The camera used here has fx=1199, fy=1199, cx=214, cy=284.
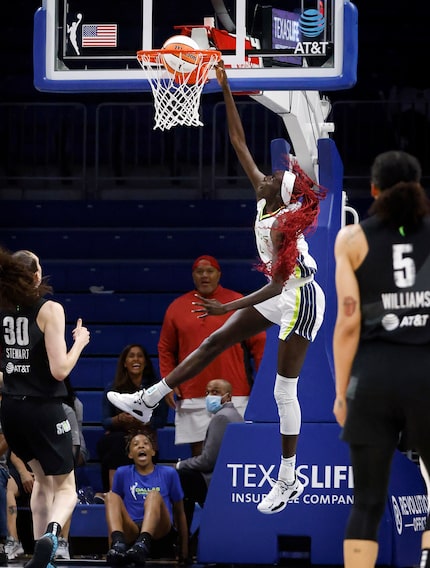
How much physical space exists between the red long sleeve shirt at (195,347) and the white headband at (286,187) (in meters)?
2.90

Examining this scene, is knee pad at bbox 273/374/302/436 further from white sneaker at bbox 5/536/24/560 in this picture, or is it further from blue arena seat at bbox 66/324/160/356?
blue arena seat at bbox 66/324/160/356

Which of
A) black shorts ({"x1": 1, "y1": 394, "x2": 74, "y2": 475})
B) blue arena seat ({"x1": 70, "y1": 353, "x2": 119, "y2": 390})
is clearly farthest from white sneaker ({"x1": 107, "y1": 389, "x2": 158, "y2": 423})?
blue arena seat ({"x1": 70, "y1": 353, "x2": 119, "y2": 390})

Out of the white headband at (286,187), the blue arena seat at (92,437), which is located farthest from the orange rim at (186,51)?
the blue arena seat at (92,437)

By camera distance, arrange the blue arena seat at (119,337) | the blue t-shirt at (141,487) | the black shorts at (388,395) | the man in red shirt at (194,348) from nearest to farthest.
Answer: the black shorts at (388,395) → the blue t-shirt at (141,487) → the man in red shirt at (194,348) → the blue arena seat at (119,337)

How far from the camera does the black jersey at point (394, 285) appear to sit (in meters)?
4.76

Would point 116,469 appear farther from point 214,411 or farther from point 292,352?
point 292,352

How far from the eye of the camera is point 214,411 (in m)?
9.27

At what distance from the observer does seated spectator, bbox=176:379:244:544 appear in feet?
29.7

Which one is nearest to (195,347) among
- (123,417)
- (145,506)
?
(123,417)

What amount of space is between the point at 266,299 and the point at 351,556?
2.20m

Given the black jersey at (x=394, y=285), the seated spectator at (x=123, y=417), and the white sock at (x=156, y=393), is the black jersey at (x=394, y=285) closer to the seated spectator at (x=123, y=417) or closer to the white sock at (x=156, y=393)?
the white sock at (x=156, y=393)

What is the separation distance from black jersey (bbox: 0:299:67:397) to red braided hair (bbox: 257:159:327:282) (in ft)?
4.45

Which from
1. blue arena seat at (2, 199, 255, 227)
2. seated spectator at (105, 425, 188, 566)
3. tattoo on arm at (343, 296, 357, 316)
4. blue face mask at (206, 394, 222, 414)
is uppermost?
blue arena seat at (2, 199, 255, 227)

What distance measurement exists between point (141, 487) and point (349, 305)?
180 inches
